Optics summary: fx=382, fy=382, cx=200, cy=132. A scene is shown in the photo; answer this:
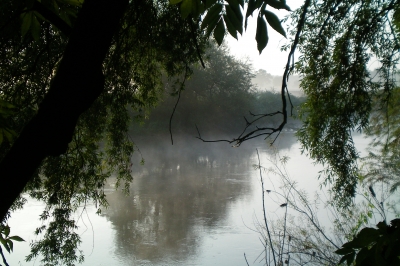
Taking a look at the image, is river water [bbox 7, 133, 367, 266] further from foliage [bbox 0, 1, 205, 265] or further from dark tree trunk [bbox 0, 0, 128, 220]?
dark tree trunk [bbox 0, 0, 128, 220]

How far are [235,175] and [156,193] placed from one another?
2063 mm

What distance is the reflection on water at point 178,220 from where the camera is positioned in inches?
185

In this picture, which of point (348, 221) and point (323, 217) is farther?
point (323, 217)

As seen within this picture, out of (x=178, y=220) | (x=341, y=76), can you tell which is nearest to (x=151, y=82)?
(x=341, y=76)

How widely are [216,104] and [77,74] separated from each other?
12662 mm

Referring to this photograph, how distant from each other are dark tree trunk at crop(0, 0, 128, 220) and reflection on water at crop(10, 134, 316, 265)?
156 inches

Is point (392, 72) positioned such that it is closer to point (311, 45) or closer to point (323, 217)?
point (311, 45)

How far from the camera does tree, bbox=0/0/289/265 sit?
595 millimetres

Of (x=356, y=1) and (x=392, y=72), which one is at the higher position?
(x=356, y=1)

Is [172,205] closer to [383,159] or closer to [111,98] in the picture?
[383,159]

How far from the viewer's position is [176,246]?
5.04 meters

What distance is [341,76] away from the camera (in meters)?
3.08

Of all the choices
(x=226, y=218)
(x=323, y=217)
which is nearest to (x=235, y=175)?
(x=226, y=218)

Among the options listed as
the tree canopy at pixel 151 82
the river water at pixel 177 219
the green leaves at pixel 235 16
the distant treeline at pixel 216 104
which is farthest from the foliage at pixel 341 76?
the distant treeline at pixel 216 104
